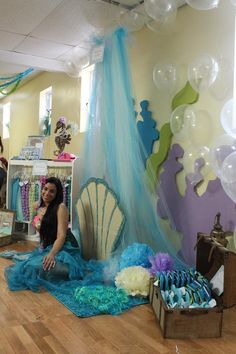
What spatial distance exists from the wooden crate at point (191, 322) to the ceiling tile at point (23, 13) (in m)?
2.62

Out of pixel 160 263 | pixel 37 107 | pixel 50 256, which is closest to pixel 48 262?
pixel 50 256

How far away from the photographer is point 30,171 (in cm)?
442

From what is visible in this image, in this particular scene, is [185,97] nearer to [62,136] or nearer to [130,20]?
[130,20]

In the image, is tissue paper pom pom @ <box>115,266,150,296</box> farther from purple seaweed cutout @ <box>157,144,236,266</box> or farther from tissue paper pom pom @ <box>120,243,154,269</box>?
purple seaweed cutout @ <box>157,144,236,266</box>

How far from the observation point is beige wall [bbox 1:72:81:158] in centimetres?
483

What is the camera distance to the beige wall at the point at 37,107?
4.83m

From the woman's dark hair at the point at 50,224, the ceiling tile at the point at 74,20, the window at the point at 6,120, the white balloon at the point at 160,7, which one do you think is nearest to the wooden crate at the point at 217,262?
the woman's dark hair at the point at 50,224

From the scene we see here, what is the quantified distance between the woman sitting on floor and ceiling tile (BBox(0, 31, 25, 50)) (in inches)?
70.2

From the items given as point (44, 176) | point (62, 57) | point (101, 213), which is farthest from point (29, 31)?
point (101, 213)

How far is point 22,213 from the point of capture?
14.4ft

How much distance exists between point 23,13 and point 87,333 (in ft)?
9.19

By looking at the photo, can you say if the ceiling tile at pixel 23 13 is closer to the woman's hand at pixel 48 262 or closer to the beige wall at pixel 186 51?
the beige wall at pixel 186 51

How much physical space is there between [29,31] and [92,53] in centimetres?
103

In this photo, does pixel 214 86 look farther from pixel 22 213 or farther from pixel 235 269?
pixel 22 213
